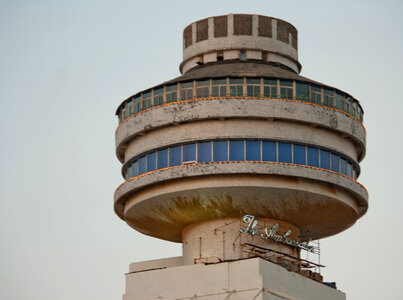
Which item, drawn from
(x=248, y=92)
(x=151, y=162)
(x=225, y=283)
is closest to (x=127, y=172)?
(x=151, y=162)

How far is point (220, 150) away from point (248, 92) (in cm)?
449

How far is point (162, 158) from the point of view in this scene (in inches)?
2995

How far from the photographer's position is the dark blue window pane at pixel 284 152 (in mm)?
74375

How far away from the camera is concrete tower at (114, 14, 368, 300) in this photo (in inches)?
2894

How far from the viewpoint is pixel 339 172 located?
251 feet

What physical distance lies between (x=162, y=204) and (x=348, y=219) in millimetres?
13801

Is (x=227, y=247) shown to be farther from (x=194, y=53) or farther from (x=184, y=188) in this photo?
(x=194, y=53)

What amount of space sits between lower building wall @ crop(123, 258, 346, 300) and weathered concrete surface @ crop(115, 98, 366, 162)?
A: 8836 millimetres

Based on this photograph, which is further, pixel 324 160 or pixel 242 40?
pixel 242 40

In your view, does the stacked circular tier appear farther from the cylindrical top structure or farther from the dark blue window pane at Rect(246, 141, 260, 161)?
the cylindrical top structure

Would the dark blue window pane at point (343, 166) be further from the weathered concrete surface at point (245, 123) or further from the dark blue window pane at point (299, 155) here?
the dark blue window pane at point (299, 155)

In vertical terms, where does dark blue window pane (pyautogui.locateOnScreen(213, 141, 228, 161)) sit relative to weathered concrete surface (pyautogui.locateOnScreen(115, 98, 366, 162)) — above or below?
below

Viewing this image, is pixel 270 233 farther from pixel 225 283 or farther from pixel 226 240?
pixel 225 283

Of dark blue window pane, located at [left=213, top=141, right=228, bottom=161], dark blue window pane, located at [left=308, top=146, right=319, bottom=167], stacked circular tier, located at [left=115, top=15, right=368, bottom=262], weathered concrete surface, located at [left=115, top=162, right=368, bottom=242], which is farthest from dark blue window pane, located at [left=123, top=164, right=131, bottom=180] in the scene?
dark blue window pane, located at [left=308, top=146, right=319, bottom=167]
